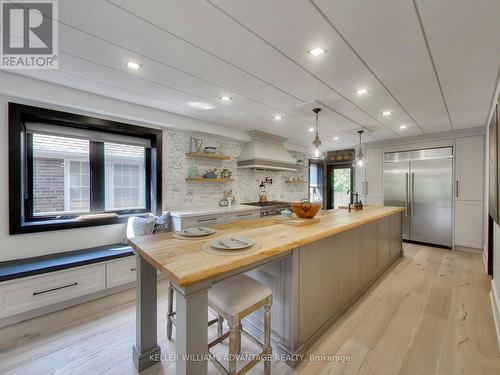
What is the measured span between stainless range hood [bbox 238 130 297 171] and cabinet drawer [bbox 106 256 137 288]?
2.59 m

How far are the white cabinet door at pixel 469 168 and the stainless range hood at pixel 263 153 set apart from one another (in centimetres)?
323

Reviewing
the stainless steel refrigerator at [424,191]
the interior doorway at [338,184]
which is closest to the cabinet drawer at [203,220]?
the stainless steel refrigerator at [424,191]

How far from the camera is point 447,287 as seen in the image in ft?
9.21

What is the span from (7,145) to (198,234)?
241 cm

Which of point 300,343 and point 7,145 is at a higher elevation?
point 7,145

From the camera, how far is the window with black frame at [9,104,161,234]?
245 cm

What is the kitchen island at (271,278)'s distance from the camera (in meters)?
1.07

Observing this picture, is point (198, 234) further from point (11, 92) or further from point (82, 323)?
point (11, 92)

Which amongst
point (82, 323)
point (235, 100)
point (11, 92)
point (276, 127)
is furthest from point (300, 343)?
point (11, 92)

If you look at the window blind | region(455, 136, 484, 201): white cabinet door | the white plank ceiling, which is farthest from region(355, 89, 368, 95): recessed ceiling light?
region(455, 136, 484, 201): white cabinet door

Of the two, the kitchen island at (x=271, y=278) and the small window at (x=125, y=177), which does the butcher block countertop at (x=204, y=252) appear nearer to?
the kitchen island at (x=271, y=278)

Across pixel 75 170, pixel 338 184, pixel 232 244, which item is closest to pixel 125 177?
pixel 75 170

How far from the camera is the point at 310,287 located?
5.86 feet

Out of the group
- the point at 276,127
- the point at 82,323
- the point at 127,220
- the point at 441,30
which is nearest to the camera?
the point at 441,30
